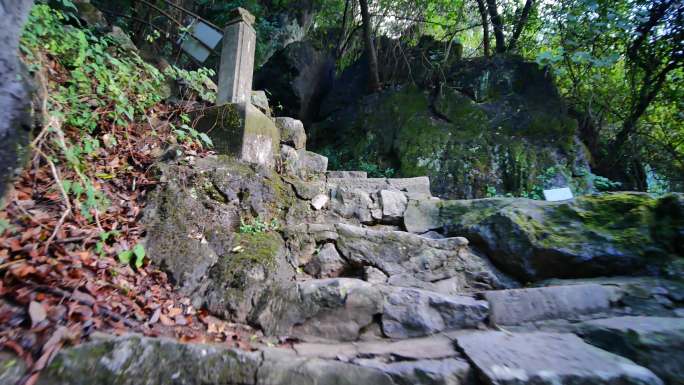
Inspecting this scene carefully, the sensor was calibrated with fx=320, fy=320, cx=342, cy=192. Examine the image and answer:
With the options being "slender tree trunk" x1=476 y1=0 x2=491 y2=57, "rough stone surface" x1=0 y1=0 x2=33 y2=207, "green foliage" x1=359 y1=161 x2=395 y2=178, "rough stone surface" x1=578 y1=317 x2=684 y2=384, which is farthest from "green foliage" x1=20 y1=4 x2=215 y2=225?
"slender tree trunk" x1=476 y1=0 x2=491 y2=57

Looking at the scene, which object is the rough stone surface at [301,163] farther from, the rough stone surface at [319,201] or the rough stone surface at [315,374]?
the rough stone surface at [315,374]

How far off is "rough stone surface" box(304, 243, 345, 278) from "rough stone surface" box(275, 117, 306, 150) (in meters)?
2.22

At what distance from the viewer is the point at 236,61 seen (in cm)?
386

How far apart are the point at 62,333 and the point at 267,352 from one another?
1002 millimetres

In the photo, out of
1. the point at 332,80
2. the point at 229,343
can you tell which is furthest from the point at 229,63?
the point at 332,80

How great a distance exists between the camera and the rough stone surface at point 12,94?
155cm

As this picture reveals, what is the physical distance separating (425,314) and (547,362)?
78 centimetres

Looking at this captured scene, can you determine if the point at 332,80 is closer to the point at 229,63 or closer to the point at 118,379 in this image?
the point at 229,63

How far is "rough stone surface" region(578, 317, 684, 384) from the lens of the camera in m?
1.62

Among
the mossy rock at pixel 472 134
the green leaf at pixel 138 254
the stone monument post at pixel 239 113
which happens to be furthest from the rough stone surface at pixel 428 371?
the mossy rock at pixel 472 134

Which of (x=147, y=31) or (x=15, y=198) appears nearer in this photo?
(x=15, y=198)

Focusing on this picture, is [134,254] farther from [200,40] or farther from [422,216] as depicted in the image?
[200,40]

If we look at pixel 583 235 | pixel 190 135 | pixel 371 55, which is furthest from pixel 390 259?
pixel 371 55

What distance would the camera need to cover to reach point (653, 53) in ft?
19.5
